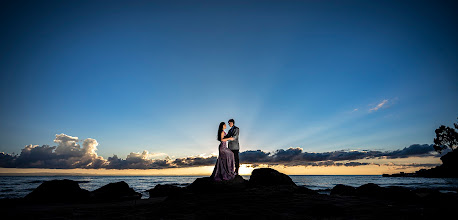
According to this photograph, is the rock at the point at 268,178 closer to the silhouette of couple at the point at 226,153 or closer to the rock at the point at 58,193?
the silhouette of couple at the point at 226,153

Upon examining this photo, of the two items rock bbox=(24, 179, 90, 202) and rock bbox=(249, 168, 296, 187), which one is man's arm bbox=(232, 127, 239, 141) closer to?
rock bbox=(249, 168, 296, 187)

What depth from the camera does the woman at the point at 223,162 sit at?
33.6 feet

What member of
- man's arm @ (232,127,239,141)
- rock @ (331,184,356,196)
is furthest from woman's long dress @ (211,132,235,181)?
rock @ (331,184,356,196)

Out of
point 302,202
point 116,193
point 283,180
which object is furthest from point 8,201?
point 283,180

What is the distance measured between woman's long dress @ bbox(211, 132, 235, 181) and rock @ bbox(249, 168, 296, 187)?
2.62 m

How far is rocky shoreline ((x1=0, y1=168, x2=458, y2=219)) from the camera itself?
5234 millimetres

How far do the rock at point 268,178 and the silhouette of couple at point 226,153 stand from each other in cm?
254

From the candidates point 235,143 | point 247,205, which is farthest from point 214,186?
point 247,205

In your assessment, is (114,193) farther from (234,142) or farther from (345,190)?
(345,190)

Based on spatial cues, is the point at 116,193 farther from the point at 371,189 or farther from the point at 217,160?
the point at 371,189

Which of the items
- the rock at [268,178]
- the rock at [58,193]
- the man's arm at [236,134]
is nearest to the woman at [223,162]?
the man's arm at [236,134]

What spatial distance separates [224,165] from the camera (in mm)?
10383

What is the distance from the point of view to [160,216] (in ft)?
17.0

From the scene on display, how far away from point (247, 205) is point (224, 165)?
418 centimetres
